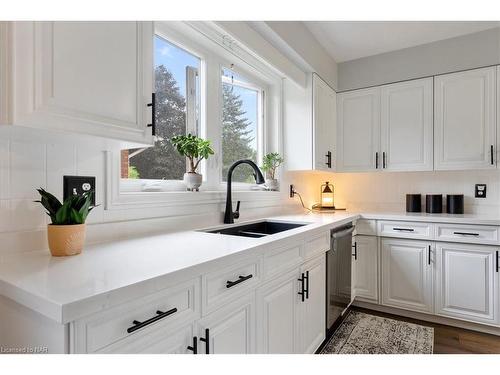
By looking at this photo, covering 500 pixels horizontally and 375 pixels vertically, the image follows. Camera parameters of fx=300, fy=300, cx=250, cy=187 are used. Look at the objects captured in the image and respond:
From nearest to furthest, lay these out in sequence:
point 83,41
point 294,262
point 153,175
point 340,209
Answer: point 83,41 → point 294,262 → point 153,175 → point 340,209

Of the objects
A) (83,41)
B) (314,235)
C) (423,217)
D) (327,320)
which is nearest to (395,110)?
(423,217)

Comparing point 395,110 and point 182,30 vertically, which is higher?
point 182,30

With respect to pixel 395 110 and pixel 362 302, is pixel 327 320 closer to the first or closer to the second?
pixel 362 302

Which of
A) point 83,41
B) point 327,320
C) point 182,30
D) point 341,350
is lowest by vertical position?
point 341,350

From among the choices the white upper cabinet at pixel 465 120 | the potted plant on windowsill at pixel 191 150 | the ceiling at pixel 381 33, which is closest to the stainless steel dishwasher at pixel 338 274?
→ the potted plant on windowsill at pixel 191 150

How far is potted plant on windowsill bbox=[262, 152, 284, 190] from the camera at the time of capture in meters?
2.65

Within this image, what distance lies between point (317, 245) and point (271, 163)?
98cm

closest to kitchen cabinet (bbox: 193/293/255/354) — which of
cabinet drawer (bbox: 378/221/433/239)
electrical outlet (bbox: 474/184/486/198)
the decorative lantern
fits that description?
cabinet drawer (bbox: 378/221/433/239)

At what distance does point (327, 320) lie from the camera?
6.70ft

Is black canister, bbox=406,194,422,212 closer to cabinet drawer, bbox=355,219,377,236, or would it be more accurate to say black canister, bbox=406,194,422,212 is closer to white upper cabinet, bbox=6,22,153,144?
cabinet drawer, bbox=355,219,377,236

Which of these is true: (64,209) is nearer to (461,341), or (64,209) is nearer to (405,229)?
(405,229)

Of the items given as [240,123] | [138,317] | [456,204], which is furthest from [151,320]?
[456,204]

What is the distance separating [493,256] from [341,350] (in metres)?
1.39

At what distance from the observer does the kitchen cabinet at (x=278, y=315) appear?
132cm
